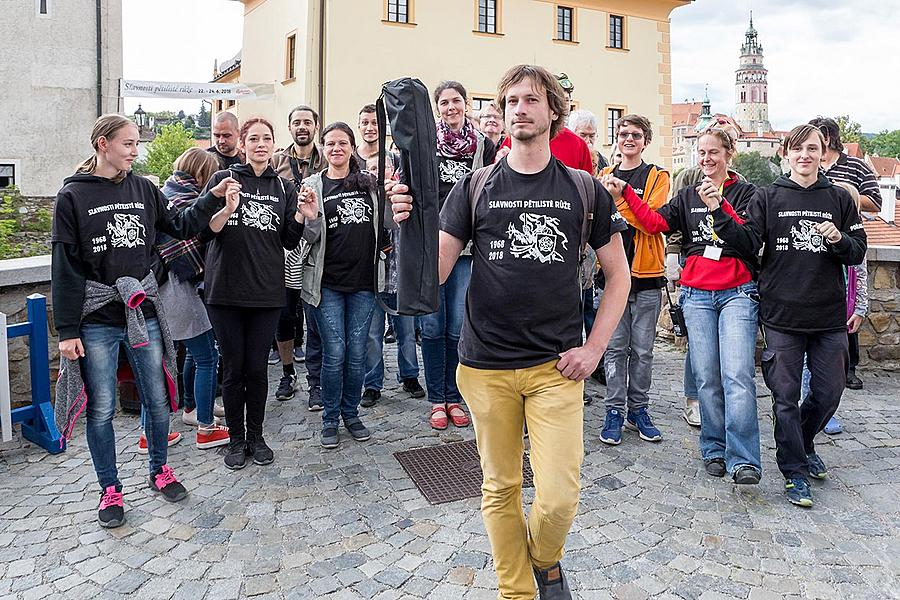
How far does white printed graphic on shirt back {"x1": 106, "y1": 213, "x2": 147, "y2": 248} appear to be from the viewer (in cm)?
388

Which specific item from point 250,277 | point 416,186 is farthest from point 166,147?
point 416,186

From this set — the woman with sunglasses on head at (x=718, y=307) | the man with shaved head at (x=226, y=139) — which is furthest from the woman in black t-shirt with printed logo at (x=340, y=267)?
the woman with sunglasses on head at (x=718, y=307)

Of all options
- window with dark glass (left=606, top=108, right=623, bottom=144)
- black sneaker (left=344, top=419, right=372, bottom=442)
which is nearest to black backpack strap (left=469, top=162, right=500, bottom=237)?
black sneaker (left=344, top=419, right=372, bottom=442)

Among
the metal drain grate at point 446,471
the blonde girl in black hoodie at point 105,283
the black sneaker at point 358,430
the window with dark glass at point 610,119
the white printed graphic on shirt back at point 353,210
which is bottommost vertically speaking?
the metal drain grate at point 446,471

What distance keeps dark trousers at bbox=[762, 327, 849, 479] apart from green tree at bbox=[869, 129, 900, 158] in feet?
413

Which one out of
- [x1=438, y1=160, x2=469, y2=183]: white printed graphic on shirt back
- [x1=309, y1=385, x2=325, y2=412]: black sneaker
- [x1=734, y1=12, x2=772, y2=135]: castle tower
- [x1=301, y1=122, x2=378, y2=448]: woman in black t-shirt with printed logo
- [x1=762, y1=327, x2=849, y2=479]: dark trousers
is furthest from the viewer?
[x1=734, y1=12, x2=772, y2=135]: castle tower

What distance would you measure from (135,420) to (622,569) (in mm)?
3952

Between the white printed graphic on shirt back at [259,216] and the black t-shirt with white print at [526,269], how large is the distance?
2101mm

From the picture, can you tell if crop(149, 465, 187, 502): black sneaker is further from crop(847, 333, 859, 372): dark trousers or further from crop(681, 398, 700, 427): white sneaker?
crop(847, 333, 859, 372): dark trousers

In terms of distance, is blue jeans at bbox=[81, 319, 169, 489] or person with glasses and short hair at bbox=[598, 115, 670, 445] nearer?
blue jeans at bbox=[81, 319, 169, 489]

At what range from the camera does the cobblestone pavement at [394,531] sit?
3254 millimetres

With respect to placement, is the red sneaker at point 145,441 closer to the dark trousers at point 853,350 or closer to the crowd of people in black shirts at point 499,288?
the crowd of people in black shirts at point 499,288

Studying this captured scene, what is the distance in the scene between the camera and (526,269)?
290cm

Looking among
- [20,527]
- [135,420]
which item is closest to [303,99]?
[135,420]
